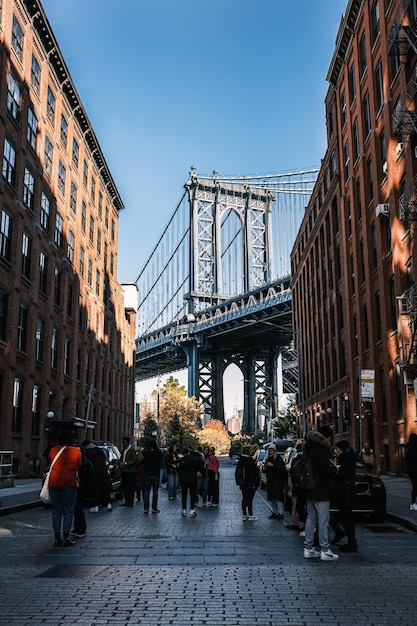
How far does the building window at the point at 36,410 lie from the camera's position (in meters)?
32.6

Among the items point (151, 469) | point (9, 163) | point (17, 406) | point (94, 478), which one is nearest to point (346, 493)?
point (94, 478)

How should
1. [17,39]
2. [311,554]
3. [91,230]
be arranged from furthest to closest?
[91,230] → [17,39] → [311,554]

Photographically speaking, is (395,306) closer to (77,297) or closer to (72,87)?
(77,297)

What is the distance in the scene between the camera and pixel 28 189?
1289 inches

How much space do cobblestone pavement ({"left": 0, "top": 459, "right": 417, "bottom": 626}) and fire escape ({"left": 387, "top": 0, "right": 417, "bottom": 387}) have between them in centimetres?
1347

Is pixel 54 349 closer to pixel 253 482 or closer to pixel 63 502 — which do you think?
pixel 253 482

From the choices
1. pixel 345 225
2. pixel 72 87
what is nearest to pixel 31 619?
pixel 345 225

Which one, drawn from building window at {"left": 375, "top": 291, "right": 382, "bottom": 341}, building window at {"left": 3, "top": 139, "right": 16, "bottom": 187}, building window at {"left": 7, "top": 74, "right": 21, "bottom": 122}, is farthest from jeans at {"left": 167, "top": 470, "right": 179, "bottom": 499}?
building window at {"left": 7, "top": 74, "right": 21, "bottom": 122}

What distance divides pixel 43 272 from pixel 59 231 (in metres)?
4.38

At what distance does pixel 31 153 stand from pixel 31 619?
97.6 feet

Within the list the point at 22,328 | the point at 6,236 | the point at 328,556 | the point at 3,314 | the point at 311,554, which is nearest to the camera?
the point at 328,556

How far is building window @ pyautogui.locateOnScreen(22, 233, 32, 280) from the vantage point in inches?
1257

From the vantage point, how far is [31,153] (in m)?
33.1

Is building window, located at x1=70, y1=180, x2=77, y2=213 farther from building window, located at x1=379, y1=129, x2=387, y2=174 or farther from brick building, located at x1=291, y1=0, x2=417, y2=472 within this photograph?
building window, located at x1=379, y1=129, x2=387, y2=174
